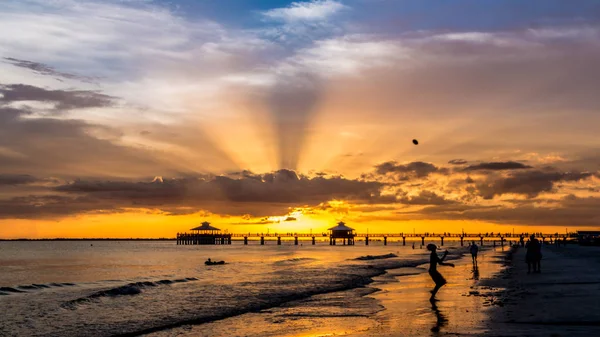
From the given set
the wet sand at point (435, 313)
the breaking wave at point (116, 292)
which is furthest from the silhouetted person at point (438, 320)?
the breaking wave at point (116, 292)

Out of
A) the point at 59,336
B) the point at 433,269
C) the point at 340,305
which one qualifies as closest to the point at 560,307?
the point at 433,269

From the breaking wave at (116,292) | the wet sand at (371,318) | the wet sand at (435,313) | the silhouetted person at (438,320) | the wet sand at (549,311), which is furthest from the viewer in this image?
the breaking wave at (116,292)

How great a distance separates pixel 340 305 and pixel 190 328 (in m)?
6.79

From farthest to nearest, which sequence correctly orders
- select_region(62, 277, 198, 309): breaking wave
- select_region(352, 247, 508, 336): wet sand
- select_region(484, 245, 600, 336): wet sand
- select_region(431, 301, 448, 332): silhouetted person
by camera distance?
select_region(62, 277, 198, 309): breaking wave → select_region(431, 301, 448, 332): silhouetted person → select_region(352, 247, 508, 336): wet sand → select_region(484, 245, 600, 336): wet sand

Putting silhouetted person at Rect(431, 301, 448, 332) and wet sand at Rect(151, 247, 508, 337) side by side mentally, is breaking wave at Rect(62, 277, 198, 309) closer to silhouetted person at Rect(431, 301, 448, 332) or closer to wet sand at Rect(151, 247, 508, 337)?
wet sand at Rect(151, 247, 508, 337)

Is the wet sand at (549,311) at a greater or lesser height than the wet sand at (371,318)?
greater

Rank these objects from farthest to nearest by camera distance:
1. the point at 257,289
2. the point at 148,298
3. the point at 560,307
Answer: the point at 257,289
the point at 148,298
the point at 560,307

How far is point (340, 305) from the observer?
2317 centimetres

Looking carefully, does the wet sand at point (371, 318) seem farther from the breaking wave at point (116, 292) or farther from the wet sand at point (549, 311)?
the breaking wave at point (116, 292)

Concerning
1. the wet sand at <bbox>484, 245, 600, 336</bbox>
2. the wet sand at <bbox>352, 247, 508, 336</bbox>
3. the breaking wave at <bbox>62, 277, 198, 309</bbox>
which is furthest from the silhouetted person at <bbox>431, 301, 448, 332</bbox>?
the breaking wave at <bbox>62, 277, 198, 309</bbox>

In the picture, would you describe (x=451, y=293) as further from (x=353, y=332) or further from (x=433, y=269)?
(x=353, y=332)

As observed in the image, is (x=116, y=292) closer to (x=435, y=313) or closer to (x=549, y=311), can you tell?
(x=435, y=313)

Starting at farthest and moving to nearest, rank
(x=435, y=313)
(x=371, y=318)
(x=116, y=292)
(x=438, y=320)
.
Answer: (x=116, y=292) < (x=371, y=318) < (x=435, y=313) < (x=438, y=320)

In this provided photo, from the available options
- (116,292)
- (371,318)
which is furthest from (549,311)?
(116,292)
